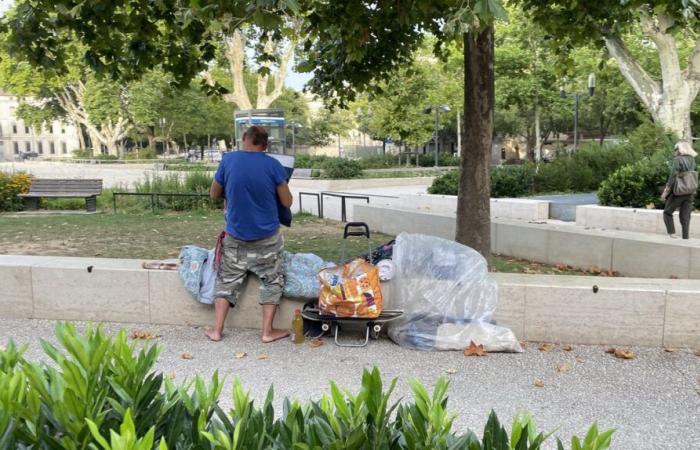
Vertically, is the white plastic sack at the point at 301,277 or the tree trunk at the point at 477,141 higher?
the tree trunk at the point at 477,141

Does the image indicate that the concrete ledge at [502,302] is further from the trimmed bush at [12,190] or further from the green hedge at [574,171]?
the trimmed bush at [12,190]

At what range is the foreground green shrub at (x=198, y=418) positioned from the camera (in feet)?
5.44

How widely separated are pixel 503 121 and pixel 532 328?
5829 cm

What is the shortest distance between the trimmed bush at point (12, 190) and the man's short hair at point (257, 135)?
14544mm

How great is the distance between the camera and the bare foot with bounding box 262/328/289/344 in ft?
16.3

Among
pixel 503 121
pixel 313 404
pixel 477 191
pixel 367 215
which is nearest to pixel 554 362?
pixel 477 191

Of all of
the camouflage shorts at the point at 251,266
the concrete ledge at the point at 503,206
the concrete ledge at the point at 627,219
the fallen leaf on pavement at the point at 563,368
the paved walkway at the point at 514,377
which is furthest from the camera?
the concrete ledge at the point at 503,206

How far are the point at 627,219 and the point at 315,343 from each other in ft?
26.0

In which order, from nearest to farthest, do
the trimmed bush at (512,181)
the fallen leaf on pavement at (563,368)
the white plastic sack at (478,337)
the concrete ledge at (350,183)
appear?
1. the fallen leaf on pavement at (563,368)
2. the white plastic sack at (478,337)
3. the trimmed bush at (512,181)
4. the concrete ledge at (350,183)

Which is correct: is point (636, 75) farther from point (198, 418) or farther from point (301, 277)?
point (198, 418)

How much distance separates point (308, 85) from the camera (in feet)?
31.1

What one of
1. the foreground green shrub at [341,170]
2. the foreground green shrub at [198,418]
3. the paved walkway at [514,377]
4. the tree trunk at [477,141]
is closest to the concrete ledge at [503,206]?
the tree trunk at [477,141]

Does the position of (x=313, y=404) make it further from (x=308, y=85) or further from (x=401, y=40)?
(x=308, y=85)

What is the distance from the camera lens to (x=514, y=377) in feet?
13.8
